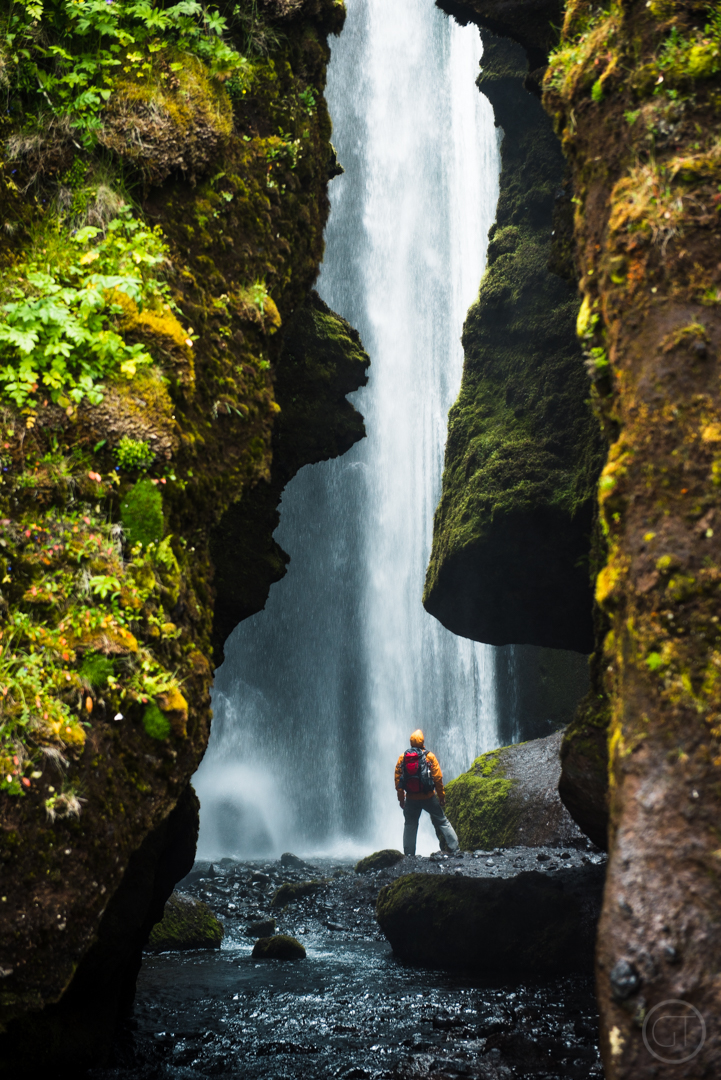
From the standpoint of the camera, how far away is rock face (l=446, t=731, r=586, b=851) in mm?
12445

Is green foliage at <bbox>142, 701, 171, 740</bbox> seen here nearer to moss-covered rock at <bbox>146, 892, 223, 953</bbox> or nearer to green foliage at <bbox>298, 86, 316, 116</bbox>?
green foliage at <bbox>298, 86, 316, 116</bbox>

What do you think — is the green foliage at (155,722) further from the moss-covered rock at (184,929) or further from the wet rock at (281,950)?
the moss-covered rock at (184,929)

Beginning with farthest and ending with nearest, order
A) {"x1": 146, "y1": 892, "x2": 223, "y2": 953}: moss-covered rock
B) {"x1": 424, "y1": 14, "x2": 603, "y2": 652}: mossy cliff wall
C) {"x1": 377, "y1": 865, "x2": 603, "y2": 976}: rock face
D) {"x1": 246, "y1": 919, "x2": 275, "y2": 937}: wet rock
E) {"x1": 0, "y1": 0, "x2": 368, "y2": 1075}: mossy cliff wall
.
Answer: {"x1": 246, "y1": 919, "x2": 275, "y2": 937}: wet rock < {"x1": 146, "y1": 892, "x2": 223, "y2": 953}: moss-covered rock < {"x1": 424, "y1": 14, "x2": 603, "y2": 652}: mossy cliff wall < {"x1": 377, "y1": 865, "x2": 603, "y2": 976}: rock face < {"x1": 0, "y1": 0, "x2": 368, "y2": 1075}: mossy cliff wall

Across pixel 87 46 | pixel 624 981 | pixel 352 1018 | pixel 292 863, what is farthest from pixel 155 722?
pixel 292 863

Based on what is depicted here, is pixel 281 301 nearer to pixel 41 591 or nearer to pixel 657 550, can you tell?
pixel 41 591

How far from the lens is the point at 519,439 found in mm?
11203

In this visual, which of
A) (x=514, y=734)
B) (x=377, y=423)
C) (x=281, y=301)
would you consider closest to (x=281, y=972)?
(x=281, y=301)

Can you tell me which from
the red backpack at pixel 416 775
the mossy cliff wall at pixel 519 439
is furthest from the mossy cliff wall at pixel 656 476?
the red backpack at pixel 416 775

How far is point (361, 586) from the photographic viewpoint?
1112 inches

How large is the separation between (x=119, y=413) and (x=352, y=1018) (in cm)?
609

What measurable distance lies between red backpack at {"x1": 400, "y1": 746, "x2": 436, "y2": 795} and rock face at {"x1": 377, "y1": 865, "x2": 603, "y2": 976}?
237 centimetres

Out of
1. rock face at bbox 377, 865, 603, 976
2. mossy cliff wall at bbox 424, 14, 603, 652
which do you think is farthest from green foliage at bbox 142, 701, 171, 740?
mossy cliff wall at bbox 424, 14, 603, 652

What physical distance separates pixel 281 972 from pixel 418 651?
17.0 m

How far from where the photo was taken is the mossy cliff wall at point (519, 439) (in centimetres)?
1054
